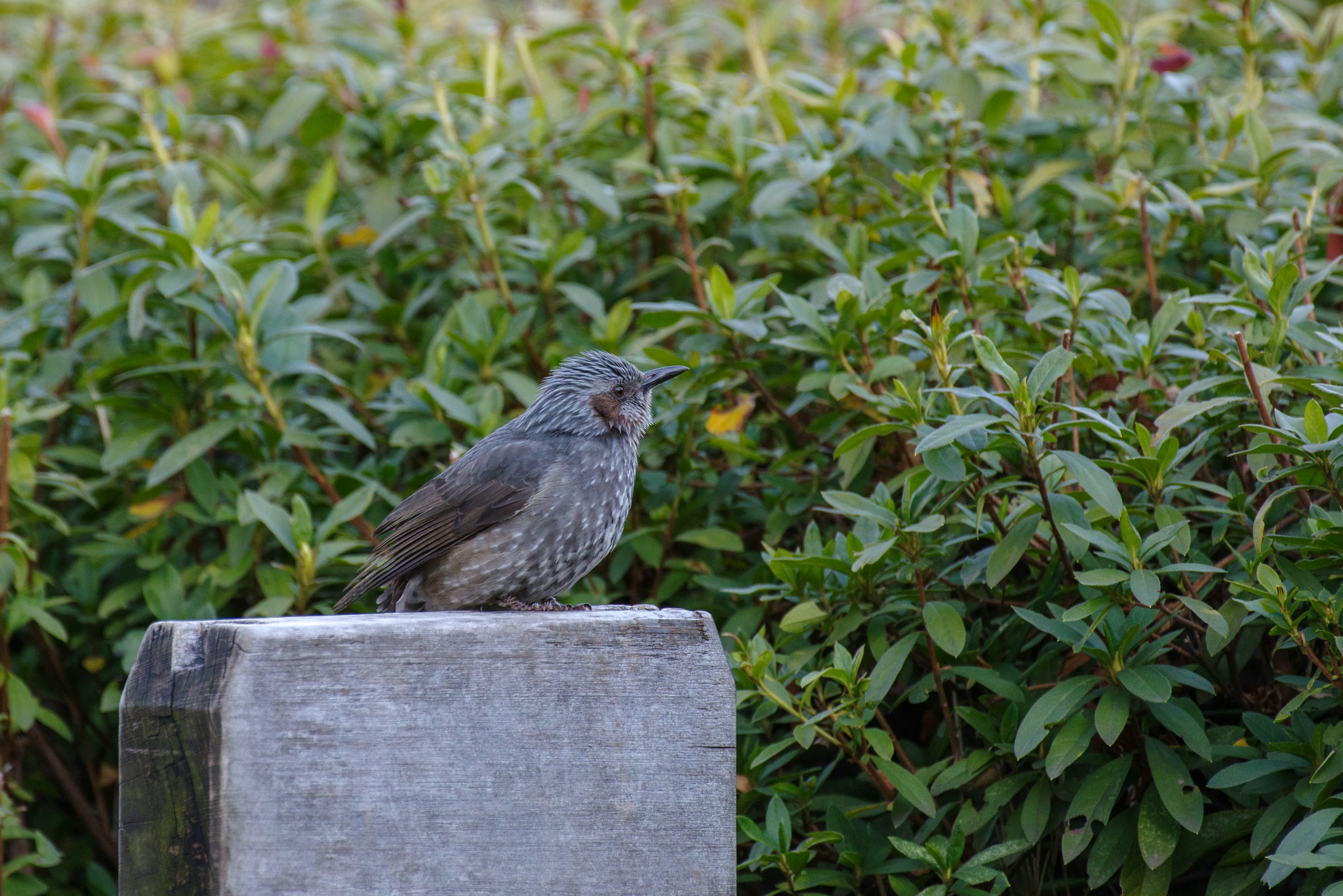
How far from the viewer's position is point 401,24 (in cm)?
526

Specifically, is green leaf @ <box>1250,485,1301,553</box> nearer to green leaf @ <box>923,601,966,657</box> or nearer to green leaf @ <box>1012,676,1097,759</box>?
green leaf @ <box>1012,676,1097,759</box>

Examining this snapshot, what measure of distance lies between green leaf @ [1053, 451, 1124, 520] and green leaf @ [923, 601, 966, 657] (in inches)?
17.9

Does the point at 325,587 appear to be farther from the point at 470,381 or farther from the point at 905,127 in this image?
the point at 905,127

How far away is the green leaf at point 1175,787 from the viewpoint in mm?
2533

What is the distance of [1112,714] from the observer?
100 inches

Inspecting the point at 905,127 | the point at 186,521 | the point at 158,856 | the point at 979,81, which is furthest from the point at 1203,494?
the point at 186,521

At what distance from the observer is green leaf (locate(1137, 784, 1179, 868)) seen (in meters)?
2.59

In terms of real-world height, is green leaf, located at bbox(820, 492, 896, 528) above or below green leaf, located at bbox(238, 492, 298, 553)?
above

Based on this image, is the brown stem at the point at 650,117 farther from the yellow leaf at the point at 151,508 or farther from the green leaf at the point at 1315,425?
the green leaf at the point at 1315,425

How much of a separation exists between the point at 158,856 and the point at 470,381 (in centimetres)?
217

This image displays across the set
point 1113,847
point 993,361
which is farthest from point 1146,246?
point 1113,847

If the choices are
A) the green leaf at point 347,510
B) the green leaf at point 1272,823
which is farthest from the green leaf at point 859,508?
the green leaf at point 347,510

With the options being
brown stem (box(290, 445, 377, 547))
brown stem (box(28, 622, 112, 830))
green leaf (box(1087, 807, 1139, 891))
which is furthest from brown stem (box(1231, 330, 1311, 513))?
brown stem (box(28, 622, 112, 830))

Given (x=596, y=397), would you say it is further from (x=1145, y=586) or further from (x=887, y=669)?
(x=1145, y=586)
